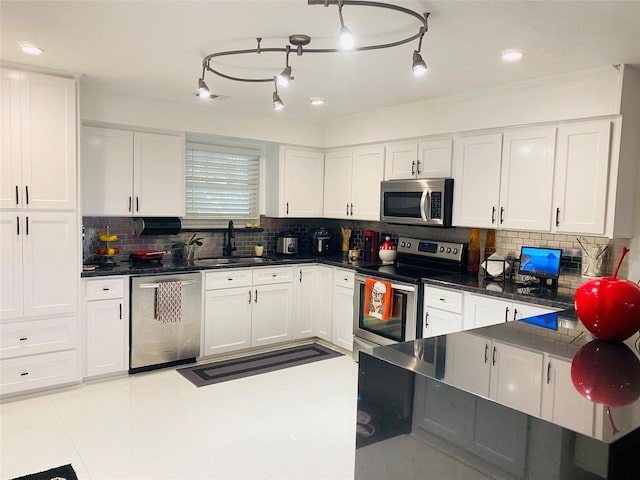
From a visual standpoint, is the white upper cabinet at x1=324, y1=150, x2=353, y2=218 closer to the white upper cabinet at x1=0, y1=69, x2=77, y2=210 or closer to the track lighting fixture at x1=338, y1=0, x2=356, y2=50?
the white upper cabinet at x1=0, y1=69, x2=77, y2=210

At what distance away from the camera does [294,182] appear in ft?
17.3

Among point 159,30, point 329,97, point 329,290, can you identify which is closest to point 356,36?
point 159,30

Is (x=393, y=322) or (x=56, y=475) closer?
(x=56, y=475)

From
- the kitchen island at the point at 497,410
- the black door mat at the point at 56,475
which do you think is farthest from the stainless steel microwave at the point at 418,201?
the black door mat at the point at 56,475

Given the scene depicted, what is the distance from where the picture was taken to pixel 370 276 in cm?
440

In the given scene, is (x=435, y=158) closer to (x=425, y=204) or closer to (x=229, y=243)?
(x=425, y=204)

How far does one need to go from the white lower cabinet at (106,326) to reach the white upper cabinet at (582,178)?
11.4ft

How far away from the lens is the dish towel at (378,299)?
4148 millimetres

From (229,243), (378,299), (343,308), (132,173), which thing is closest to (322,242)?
(343,308)

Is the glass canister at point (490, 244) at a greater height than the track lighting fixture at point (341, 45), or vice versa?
the track lighting fixture at point (341, 45)

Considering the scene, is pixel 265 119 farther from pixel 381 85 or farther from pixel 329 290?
pixel 329 290

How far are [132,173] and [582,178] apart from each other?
3.64 meters

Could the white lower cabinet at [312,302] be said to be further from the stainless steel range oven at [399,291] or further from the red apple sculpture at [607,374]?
the red apple sculpture at [607,374]

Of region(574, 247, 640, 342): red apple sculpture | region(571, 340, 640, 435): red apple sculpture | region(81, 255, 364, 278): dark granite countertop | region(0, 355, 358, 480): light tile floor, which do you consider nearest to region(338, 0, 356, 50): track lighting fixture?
region(574, 247, 640, 342): red apple sculpture
